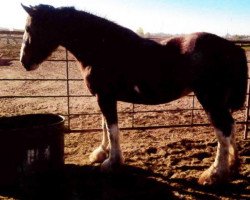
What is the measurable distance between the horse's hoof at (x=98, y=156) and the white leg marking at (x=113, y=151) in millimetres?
347

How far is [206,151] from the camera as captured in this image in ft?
16.5

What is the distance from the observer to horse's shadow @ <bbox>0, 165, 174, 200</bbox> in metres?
3.71

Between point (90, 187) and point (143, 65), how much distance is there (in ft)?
5.23

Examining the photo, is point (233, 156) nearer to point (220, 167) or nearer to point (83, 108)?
point (220, 167)

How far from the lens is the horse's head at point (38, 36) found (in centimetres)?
402

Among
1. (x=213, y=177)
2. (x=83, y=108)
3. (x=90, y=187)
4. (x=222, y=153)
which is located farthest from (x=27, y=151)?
(x=83, y=108)

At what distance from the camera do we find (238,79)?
4062 mm

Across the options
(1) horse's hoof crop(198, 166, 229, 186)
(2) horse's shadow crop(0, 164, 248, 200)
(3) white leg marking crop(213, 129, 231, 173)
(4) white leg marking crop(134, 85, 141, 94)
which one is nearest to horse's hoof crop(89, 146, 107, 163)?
(2) horse's shadow crop(0, 164, 248, 200)

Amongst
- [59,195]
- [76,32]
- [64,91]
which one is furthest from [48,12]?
[64,91]

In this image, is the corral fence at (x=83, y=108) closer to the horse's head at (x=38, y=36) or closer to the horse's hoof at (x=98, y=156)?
the horse's hoof at (x=98, y=156)

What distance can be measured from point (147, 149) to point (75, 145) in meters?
1.21

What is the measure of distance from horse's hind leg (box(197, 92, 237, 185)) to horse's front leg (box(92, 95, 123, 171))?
110 cm

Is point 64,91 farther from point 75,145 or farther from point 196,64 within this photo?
point 196,64

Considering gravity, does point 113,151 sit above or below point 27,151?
below
